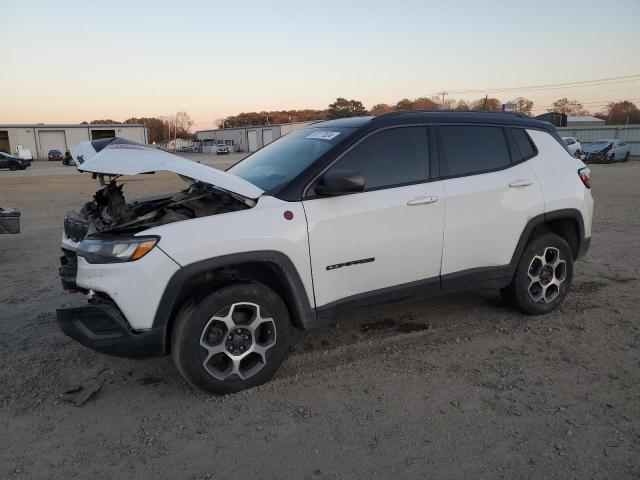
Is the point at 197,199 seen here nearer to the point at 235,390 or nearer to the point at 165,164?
the point at 165,164

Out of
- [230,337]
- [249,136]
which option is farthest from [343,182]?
[249,136]

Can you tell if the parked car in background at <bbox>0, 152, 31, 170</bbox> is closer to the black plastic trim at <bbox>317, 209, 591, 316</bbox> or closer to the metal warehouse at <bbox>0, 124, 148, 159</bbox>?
the metal warehouse at <bbox>0, 124, 148, 159</bbox>

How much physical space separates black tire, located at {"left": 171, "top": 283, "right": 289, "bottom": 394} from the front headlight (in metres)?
0.48

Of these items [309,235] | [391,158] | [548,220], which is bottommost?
[548,220]

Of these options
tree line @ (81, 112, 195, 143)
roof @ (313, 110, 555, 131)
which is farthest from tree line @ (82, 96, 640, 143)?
roof @ (313, 110, 555, 131)

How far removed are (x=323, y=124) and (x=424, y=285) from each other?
5.67ft

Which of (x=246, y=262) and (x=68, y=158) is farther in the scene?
(x=68, y=158)

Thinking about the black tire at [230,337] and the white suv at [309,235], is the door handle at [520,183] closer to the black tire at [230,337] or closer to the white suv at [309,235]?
the white suv at [309,235]

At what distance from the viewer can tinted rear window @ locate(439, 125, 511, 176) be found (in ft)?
13.0

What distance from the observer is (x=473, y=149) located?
4.09m

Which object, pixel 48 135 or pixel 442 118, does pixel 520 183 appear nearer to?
pixel 442 118

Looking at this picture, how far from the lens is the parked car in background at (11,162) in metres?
36.4

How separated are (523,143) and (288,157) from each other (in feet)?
7.22

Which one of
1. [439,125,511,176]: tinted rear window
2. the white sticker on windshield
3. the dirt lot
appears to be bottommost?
the dirt lot
